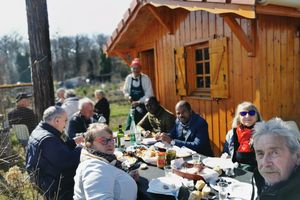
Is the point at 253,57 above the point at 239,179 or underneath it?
above

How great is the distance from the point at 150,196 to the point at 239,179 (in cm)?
77

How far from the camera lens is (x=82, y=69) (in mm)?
36594

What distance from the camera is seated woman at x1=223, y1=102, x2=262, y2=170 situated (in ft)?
10.0

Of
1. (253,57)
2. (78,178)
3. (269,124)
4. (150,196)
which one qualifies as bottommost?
(150,196)

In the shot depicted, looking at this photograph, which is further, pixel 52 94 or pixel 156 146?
pixel 52 94

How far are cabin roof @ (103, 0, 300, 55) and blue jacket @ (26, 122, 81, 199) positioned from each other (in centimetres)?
250

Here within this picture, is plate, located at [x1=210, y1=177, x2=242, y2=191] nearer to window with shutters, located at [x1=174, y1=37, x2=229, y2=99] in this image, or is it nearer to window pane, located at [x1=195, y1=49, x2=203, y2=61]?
window with shutters, located at [x1=174, y1=37, x2=229, y2=99]

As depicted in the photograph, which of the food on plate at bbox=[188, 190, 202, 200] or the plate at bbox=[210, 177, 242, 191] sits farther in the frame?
the plate at bbox=[210, 177, 242, 191]

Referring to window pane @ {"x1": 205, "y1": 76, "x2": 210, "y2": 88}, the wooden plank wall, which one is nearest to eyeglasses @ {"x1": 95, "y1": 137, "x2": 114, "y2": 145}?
the wooden plank wall

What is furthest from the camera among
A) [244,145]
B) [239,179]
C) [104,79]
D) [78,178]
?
[104,79]

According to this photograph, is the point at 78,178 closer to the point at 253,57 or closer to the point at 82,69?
the point at 253,57

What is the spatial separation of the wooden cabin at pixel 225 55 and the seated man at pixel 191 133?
0.95 meters

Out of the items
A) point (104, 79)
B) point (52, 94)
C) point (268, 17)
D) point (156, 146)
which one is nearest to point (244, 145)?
point (156, 146)

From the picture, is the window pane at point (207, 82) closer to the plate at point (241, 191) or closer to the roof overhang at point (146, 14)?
the roof overhang at point (146, 14)
